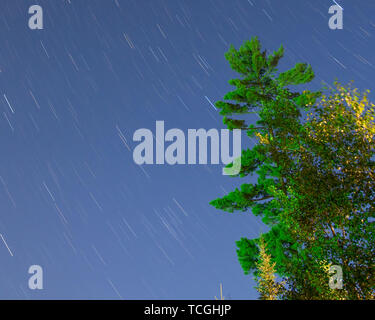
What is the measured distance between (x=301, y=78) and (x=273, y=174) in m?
6.83

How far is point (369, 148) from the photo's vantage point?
503 inches

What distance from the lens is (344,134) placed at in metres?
13.3

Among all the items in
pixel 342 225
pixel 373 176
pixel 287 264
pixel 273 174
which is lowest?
pixel 287 264
